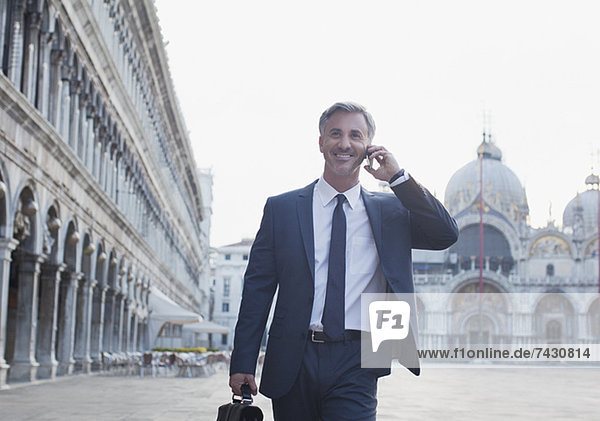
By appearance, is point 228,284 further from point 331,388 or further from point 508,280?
point 331,388

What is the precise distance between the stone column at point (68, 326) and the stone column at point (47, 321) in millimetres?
1938

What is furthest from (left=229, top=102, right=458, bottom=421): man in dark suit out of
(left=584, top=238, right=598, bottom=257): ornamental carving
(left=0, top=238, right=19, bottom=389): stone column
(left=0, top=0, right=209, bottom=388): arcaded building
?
(left=584, top=238, right=598, bottom=257): ornamental carving

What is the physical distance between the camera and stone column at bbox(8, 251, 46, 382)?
18875mm

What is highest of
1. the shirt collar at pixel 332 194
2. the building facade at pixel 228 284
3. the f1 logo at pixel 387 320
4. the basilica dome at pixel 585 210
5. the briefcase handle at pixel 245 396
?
the basilica dome at pixel 585 210

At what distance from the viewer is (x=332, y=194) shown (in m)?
4.48

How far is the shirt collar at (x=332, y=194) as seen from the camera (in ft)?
14.6

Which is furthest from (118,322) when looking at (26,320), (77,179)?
(26,320)

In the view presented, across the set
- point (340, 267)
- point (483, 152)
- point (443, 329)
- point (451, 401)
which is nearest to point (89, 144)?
point (451, 401)

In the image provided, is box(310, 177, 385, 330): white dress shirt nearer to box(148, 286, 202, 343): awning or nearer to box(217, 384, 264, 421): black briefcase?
box(217, 384, 264, 421): black briefcase

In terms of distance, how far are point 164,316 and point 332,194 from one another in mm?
27689

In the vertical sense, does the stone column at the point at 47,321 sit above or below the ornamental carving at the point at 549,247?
below

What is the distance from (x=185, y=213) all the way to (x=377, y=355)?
58.6 m

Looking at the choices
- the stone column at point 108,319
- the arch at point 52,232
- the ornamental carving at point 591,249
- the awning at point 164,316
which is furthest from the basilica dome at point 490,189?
the arch at point 52,232

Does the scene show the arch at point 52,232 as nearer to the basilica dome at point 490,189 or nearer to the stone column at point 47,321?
the stone column at point 47,321
